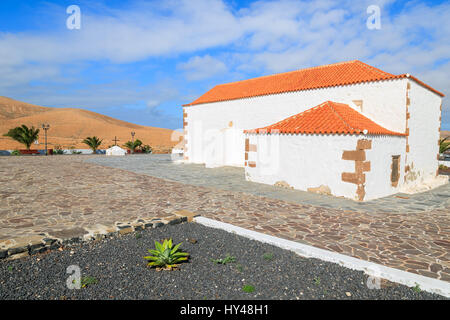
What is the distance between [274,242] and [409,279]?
2019 millimetres

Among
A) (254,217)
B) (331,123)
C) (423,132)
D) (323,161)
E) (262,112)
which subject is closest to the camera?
(254,217)

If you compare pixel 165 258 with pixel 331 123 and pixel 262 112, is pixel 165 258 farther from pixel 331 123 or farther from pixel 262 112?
pixel 262 112

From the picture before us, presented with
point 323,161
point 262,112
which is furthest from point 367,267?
point 262,112

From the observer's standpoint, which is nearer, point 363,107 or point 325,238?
point 325,238

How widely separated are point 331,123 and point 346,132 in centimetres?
105

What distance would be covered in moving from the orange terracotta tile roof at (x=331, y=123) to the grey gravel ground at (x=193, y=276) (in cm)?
668

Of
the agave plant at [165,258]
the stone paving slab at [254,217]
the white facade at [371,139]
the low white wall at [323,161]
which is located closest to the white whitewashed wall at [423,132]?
the white facade at [371,139]

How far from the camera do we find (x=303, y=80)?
635 inches

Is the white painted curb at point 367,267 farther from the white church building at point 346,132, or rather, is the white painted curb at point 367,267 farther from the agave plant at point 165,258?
the white church building at point 346,132

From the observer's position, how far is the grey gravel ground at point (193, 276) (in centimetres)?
335

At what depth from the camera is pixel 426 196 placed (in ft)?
34.4
